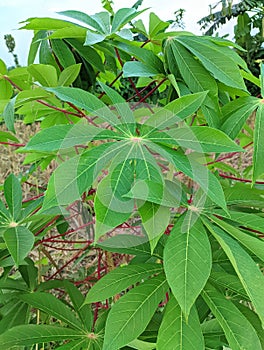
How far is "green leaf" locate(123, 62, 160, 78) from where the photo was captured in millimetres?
523

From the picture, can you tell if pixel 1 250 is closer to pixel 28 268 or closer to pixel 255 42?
Answer: pixel 28 268

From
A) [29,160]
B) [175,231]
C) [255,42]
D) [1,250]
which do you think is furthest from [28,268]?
[255,42]

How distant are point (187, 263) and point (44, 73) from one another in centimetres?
30

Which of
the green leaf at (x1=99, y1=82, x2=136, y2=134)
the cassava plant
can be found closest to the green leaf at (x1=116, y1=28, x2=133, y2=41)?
the cassava plant

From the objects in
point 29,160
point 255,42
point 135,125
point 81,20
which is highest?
point 81,20

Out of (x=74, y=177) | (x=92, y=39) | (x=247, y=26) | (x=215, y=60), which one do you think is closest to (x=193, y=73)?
(x=215, y=60)

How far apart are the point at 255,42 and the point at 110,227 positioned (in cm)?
805

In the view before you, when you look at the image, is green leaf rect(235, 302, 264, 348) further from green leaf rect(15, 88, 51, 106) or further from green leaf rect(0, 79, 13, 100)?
green leaf rect(0, 79, 13, 100)

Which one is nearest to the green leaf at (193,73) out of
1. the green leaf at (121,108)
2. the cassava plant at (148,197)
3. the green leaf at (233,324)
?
the cassava plant at (148,197)

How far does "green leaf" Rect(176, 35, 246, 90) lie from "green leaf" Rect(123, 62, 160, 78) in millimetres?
54

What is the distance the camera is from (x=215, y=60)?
1.86ft

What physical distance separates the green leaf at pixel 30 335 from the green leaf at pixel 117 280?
0.09 meters

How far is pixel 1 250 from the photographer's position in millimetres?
622

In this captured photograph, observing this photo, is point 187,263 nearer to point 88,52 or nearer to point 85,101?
point 85,101
